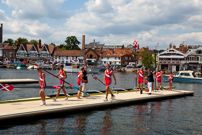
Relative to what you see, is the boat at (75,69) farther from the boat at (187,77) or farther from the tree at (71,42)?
the tree at (71,42)

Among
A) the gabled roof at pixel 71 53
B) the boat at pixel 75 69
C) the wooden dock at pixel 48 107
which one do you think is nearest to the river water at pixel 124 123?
the wooden dock at pixel 48 107

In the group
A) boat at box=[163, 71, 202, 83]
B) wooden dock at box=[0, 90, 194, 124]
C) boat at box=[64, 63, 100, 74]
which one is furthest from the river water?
boat at box=[64, 63, 100, 74]

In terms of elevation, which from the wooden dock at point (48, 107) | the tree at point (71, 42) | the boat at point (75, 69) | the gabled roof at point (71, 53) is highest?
the tree at point (71, 42)

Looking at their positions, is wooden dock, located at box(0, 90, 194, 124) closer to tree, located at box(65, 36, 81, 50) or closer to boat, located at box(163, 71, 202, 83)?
boat, located at box(163, 71, 202, 83)

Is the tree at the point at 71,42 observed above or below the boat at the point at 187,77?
above

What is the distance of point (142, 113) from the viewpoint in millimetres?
13914

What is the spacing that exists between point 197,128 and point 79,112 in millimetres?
6597

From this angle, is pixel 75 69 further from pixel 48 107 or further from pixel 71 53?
pixel 48 107

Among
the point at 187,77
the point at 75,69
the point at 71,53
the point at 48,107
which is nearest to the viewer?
the point at 48,107

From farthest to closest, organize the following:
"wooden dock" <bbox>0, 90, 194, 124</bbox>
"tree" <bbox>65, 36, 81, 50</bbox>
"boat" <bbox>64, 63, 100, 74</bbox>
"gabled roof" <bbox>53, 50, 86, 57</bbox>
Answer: "tree" <bbox>65, 36, 81, 50</bbox>
"gabled roof" <bbox>53, 50, 86, 57</bbox>
"boat" <bbox>64, 63, 100, 74</bbox>
"wooden dock" <bbox>0, 90, 194, 124</bbox>

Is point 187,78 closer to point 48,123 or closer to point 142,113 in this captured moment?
point 142,113

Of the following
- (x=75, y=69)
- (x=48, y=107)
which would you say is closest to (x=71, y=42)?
(x=75, y=69)

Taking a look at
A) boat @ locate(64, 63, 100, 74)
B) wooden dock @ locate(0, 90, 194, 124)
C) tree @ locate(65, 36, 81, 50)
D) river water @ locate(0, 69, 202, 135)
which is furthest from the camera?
tree @ locate(65, 36, 81, 50)

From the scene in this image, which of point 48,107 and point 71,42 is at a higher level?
point 71,42
